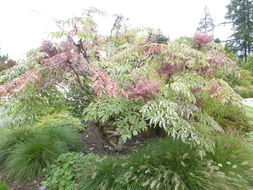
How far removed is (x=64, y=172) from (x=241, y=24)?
3020cm

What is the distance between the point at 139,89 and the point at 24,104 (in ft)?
5.18

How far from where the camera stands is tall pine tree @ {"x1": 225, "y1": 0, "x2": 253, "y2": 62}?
23.8m

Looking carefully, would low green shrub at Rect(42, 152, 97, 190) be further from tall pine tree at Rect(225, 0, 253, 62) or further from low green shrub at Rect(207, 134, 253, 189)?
tall pine tree at Rect(225, 0, 253, 62)

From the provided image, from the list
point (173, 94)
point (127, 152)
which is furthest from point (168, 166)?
point (127, 152)

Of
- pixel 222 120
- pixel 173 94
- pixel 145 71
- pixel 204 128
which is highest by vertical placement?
pixel 145 71

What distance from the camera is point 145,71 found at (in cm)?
208

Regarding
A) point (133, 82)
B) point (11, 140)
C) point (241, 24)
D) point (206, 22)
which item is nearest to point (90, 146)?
point (11, 140)

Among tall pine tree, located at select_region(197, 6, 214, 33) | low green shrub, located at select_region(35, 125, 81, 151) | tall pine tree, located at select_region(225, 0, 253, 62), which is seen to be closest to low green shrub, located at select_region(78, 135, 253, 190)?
low green shrub, located at select_region(35, 125, 81, 151)

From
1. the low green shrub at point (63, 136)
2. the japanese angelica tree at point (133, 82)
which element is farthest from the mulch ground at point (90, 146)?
the japanese angelica tree at point (133, 82)

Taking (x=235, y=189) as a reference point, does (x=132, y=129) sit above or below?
above

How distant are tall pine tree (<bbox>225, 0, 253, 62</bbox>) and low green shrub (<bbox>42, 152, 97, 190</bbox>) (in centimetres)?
2843

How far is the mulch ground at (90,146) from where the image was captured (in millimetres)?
2399

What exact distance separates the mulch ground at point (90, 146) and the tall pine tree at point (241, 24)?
89.2 ft

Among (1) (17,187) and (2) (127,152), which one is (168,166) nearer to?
(2) (127,152)
